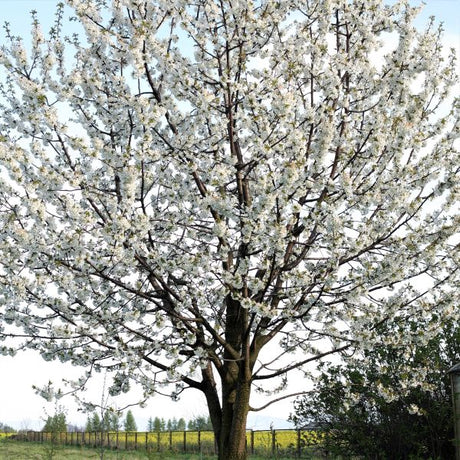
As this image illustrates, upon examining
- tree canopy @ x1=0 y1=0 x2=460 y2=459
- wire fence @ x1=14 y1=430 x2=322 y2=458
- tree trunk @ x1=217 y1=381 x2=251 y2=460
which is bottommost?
wire fence @ x1=14 y1=430 x2=322 y2=458

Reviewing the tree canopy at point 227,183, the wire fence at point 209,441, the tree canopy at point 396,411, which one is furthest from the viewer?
the wire fence at point 209,441

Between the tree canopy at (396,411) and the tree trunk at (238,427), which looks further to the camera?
the tree canopy at (396,411)

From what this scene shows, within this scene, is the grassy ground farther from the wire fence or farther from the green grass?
the wire fence

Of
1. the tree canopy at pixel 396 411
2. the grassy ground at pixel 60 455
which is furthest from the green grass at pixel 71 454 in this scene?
the tree canopy at pixel 396 411

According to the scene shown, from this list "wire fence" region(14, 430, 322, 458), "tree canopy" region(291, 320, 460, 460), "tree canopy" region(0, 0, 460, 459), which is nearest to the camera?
"tree canopy" region(0, 0, 460, 459)

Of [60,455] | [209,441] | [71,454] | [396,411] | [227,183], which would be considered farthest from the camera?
[209,441]

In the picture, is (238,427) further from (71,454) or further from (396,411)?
(71,454)

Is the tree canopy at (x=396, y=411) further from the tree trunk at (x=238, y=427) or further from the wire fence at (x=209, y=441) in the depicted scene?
the tree trunk at (x=238, y=427)

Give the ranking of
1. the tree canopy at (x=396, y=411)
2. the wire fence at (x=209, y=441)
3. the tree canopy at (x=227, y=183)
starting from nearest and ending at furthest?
the tree canopy at (x=227, y=183), the tree canopy at (x=396, y=411), the wire fence at (x=209, y=441)

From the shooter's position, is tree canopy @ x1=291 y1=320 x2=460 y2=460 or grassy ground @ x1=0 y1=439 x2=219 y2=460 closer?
grassy ground @ x1=0 y1=439 x2=219 y2=460

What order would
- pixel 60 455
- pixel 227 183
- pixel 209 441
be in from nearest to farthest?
1. pixel 227 183
2. pixel 60 455
3. pixel 209 441

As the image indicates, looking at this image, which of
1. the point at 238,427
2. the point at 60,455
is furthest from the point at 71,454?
the point at 238,427

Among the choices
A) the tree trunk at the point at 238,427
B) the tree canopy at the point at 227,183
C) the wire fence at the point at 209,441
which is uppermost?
the tree canopy at the point at 227,183

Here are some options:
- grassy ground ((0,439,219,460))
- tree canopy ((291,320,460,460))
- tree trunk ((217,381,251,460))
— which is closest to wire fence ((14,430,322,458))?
grassy ground ((0,439,219,460))
